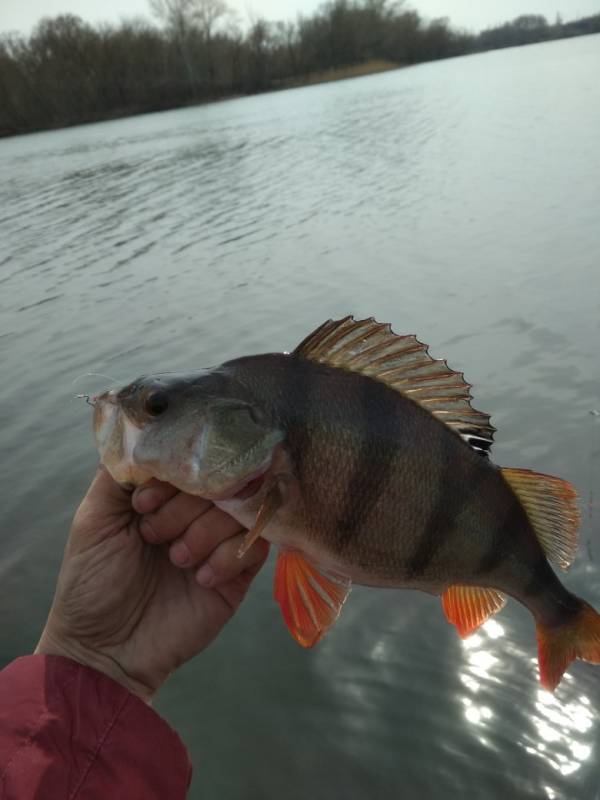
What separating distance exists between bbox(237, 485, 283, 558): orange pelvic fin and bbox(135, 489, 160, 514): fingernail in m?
0.33

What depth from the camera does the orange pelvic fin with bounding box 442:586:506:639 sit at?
1978 mm

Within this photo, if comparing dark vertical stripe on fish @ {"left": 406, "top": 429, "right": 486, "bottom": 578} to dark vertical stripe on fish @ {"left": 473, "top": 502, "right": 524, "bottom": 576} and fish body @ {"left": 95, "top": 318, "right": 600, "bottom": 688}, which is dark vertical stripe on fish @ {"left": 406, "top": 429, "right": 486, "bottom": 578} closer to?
fish body @ {"left": 95, "top": 318, "right": 600, "bottom": 688}

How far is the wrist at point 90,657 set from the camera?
208 cm

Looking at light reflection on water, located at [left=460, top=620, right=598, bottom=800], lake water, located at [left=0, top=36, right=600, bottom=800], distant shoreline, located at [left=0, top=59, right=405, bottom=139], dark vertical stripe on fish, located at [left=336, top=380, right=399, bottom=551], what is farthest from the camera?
distant shoreline, located at [left=0, top=59, right=405, bottom=139]

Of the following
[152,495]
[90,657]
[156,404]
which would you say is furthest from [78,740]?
[156,404]

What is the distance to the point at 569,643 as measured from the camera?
77.5 inches

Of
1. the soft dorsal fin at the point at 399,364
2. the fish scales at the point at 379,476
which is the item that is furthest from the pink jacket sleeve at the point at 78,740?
the soft dorsal fin at the point at 399,364

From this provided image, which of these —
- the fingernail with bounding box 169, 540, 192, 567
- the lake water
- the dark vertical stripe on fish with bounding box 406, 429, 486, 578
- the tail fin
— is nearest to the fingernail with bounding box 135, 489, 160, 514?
the fingernail with bounding box 169, 540, 192, 567

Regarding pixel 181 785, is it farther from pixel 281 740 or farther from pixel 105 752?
pixel 281 740

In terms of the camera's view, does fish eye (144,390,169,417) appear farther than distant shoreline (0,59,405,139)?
No

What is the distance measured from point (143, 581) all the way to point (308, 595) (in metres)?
0.62

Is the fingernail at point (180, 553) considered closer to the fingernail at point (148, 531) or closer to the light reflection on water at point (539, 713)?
the fingernail at point (148, 531)

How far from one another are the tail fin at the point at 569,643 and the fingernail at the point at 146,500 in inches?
46.5

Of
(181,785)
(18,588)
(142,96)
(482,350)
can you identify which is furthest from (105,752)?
(142,96)
